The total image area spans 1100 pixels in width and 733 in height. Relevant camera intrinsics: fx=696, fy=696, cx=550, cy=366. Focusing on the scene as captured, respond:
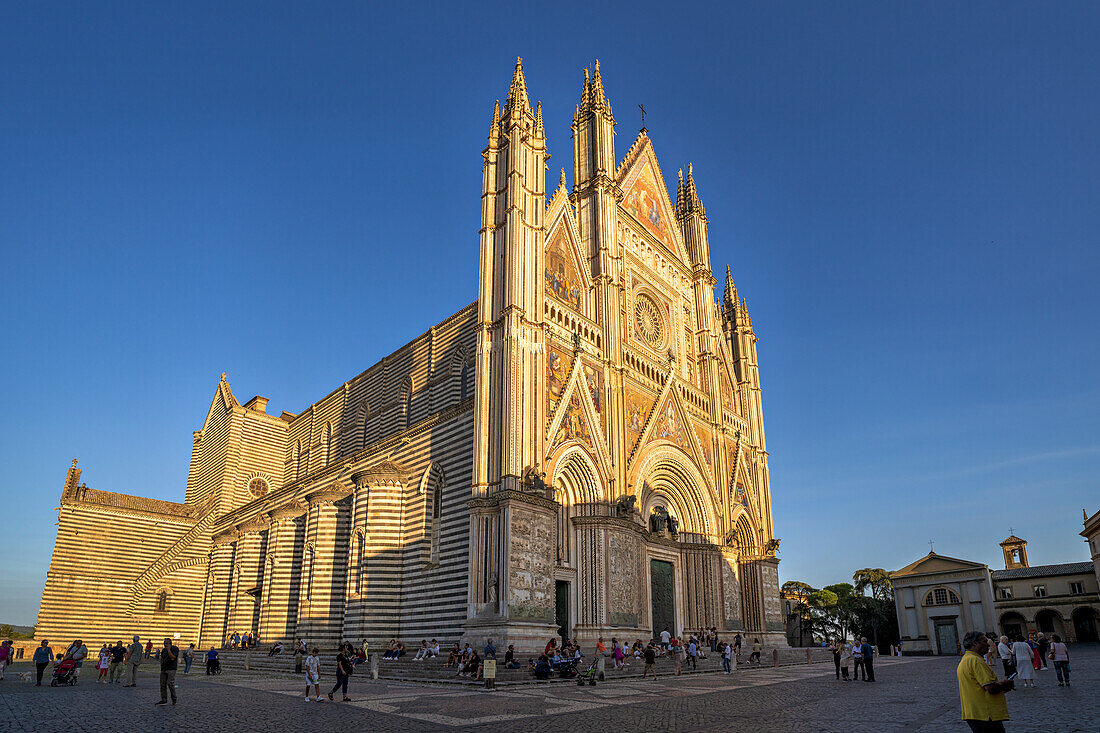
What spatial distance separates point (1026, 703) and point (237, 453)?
43.7 metres

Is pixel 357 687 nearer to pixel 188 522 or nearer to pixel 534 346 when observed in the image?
pixel 534 346

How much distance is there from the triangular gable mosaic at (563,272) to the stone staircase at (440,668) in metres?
13.0

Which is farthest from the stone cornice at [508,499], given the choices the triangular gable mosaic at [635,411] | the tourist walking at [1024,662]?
the tourist walking at [1024,662]

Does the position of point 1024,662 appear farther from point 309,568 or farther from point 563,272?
point 309,568

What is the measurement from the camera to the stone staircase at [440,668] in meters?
17.5

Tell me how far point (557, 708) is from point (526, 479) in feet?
33.8

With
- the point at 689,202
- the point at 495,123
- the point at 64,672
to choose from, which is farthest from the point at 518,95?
the point at 64,672

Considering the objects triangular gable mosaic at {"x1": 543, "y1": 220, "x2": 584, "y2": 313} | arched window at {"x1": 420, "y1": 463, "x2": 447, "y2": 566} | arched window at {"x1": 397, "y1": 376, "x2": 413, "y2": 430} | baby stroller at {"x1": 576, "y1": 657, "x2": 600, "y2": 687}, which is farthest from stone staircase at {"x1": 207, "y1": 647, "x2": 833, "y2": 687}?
triangular gable mosaic at {"x1": 543, "y1": 220, "x2": 584, "y2": 313}

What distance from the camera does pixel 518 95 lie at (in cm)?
2755

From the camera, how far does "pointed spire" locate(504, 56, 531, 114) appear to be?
27261 mm

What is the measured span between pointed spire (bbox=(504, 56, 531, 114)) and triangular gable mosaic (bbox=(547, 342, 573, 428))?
31.6 feet

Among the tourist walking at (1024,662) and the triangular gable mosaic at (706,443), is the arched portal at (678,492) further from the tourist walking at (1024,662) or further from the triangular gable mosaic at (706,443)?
the tourist walking at (1024,662)

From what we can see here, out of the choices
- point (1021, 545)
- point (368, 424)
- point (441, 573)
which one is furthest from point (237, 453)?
point (1021, 545)

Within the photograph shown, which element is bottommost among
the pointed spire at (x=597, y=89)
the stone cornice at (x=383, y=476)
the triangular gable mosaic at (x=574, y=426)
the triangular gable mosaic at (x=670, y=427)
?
the stone cornice at (x=383, y=476)
